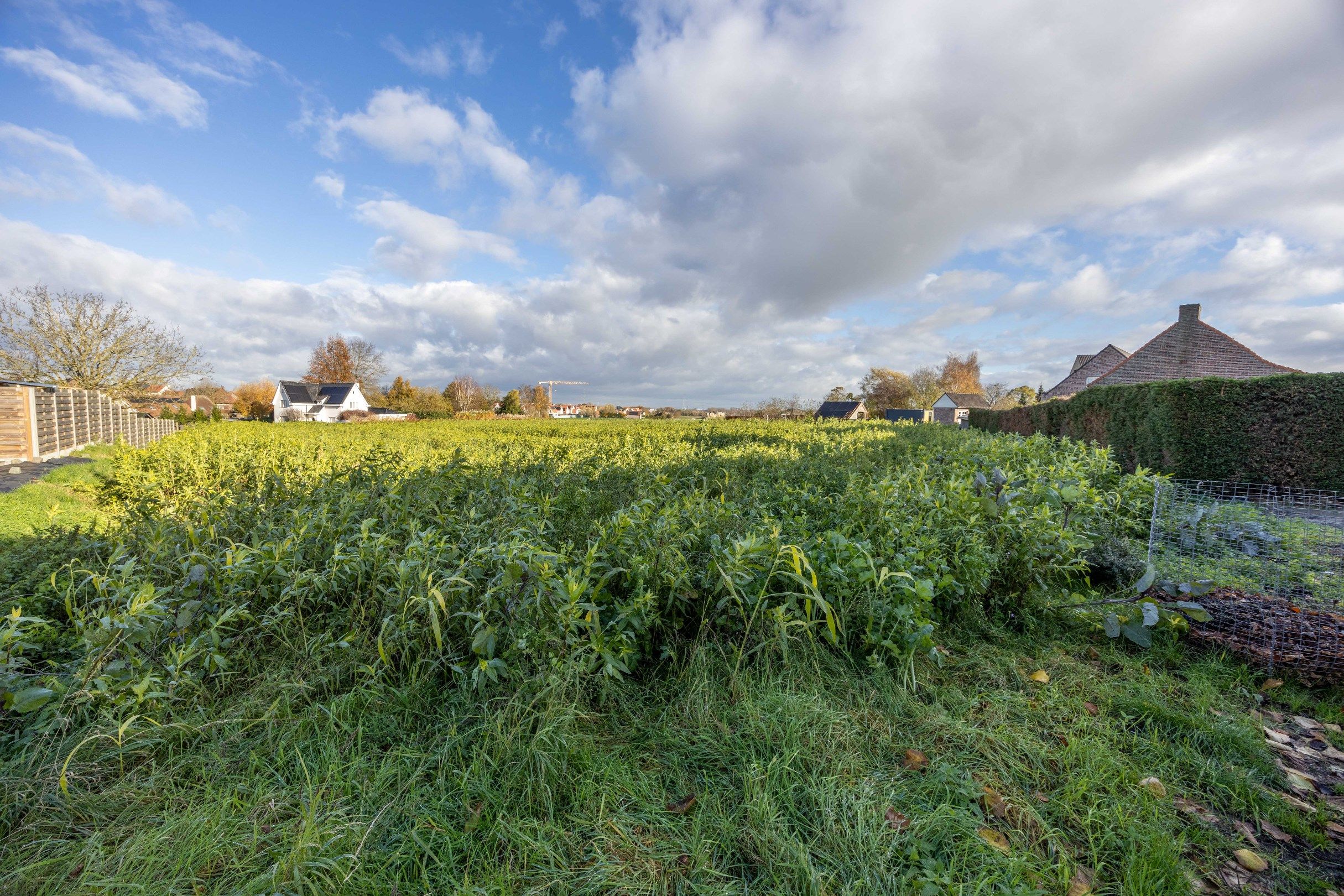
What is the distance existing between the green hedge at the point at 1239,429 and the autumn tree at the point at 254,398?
70880mm

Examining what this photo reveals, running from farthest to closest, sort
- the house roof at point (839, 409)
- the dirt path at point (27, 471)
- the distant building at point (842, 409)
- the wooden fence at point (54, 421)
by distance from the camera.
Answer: the house roof at point (839, 409) < the distant building at point (842, 409) < the wooden fence at point (54, 421) < the dirt path at point (27, 471)

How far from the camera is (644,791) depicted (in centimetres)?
184

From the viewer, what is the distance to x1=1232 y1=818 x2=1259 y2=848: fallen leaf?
1.82 m

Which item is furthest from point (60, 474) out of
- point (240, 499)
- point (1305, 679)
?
point (1305, 679)

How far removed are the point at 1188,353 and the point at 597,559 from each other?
37305 mm

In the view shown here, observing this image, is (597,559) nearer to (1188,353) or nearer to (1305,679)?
(1305,679)

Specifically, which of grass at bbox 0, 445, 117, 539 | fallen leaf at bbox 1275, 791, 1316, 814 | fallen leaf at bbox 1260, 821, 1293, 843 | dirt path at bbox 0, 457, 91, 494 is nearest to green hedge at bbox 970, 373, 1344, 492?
fallen leaf at bbox 1275, 791, 1316, 814

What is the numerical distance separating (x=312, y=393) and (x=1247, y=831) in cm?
7179

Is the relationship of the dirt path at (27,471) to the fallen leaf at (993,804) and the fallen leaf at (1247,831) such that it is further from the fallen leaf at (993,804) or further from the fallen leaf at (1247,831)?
the fallen leaf at (1247,831)

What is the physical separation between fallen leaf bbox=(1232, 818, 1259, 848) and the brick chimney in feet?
117

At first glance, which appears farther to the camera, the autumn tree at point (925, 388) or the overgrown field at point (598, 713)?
the autumn tree at point (925, 388)

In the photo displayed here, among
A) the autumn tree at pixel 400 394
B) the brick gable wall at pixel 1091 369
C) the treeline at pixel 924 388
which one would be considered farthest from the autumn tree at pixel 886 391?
the autumn tree at pixel 400 394

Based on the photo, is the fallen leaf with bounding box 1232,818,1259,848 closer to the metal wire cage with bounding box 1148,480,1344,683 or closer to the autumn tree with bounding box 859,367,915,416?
the metal wire cage with bounding box 1148,480,1344,683

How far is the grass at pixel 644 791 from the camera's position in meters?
1.52
